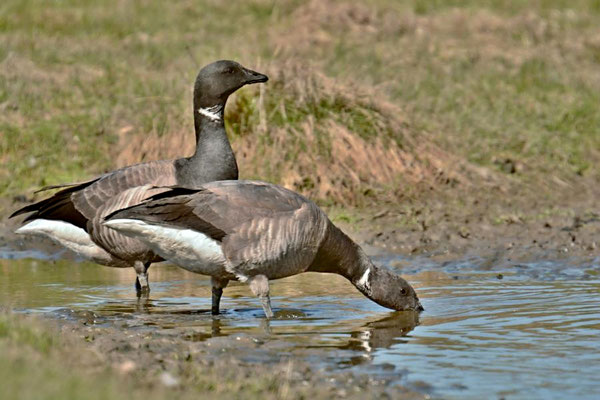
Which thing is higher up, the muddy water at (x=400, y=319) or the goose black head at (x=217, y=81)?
the goose black head at (x=217, y=81)

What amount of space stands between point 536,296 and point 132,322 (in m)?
3.27

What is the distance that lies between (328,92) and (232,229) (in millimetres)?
5129

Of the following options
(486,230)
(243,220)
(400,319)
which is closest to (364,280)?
(400,319)

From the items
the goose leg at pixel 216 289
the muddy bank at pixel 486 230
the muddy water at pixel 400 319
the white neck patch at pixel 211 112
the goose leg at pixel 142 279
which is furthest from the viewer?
the muddy bank at pixel 486 230

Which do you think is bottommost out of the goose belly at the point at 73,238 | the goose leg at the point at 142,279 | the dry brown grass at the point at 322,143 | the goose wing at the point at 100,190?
the goose leg at the point at 142,279

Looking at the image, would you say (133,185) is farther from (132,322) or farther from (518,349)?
(518,349)

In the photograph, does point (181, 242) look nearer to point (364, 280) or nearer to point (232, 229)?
point (232, 229)

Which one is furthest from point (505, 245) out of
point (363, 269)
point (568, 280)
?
point (363, 269)

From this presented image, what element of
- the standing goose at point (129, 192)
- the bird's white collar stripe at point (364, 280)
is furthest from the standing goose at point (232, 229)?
the standing goose at point (129, 192)

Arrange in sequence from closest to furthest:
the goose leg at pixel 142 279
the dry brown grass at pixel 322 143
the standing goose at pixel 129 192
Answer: the standing goose at pixel 129 192, the goose leg at pixel 142 279, the dry brown grass at pixel 322 143

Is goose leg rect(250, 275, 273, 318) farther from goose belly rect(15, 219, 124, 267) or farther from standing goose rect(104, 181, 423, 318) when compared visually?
goose belly rect(15, 219, 124, 267)

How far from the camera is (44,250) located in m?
11.3

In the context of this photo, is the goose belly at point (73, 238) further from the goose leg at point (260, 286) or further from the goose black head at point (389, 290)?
the goose black head at point (389, 290)

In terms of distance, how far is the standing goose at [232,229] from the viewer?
7.62 meters
